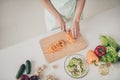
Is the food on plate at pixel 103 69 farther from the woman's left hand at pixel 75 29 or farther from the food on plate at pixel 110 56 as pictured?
the woman's left hand at pixel 75 29

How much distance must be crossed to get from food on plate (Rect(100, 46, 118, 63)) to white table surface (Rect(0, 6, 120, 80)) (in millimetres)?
34

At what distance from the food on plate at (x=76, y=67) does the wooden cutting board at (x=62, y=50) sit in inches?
1.9

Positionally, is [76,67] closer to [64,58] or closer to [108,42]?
[64,58]

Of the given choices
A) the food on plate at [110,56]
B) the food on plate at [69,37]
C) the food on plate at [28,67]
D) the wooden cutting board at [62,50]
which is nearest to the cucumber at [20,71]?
the food on plate at [28,67]

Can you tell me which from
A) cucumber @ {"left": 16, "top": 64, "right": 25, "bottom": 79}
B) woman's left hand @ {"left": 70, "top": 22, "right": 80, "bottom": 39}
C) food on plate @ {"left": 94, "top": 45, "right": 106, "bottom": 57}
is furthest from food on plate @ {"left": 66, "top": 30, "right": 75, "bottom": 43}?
cucumber @ {"left": 16, "top": 64, "right": 25, "bottom": 79}

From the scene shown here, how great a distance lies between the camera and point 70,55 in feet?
3.05

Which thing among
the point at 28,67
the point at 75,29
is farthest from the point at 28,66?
the point at 75,29

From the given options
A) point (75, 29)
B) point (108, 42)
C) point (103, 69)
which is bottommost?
point (103, 69)

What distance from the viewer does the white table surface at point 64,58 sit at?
2.89 ft

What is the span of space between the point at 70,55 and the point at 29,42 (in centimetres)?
22

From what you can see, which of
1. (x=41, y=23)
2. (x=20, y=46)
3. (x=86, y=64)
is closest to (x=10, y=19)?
(x=41, y=23)

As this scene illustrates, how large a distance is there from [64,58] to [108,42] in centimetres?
22

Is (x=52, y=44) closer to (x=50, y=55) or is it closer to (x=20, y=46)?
(x=50, y=55)

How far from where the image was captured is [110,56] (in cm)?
88
